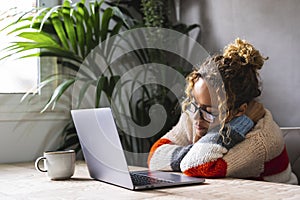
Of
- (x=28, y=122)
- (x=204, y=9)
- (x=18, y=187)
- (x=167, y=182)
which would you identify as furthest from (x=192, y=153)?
(x=204, y=9)

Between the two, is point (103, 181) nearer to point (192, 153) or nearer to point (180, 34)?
point (192, 153)

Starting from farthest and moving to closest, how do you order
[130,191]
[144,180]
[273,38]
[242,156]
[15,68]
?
1. [15,68]
2. [273,38]
3. [242,156]
4. [144,180]
5. [130,191]

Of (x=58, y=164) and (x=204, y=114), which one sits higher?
(x=204, y=114)

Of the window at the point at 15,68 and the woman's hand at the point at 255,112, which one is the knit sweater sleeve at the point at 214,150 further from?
the window at the point at 15,68

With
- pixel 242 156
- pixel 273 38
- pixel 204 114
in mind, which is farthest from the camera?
pixel 273 38

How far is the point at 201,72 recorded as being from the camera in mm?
1660

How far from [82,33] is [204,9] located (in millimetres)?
729

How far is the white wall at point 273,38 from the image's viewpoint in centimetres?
213

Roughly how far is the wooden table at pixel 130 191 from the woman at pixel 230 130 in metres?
0.09

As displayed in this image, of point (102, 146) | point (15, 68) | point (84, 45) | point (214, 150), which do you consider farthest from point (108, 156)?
point (15, 68)

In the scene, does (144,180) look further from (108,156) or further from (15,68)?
(15,68)

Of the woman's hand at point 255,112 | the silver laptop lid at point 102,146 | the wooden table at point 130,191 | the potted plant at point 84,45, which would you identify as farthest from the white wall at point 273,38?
the silver laptop lid at point 102,146

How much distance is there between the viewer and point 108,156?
4.30 feet

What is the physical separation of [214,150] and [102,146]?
1.28 ft
